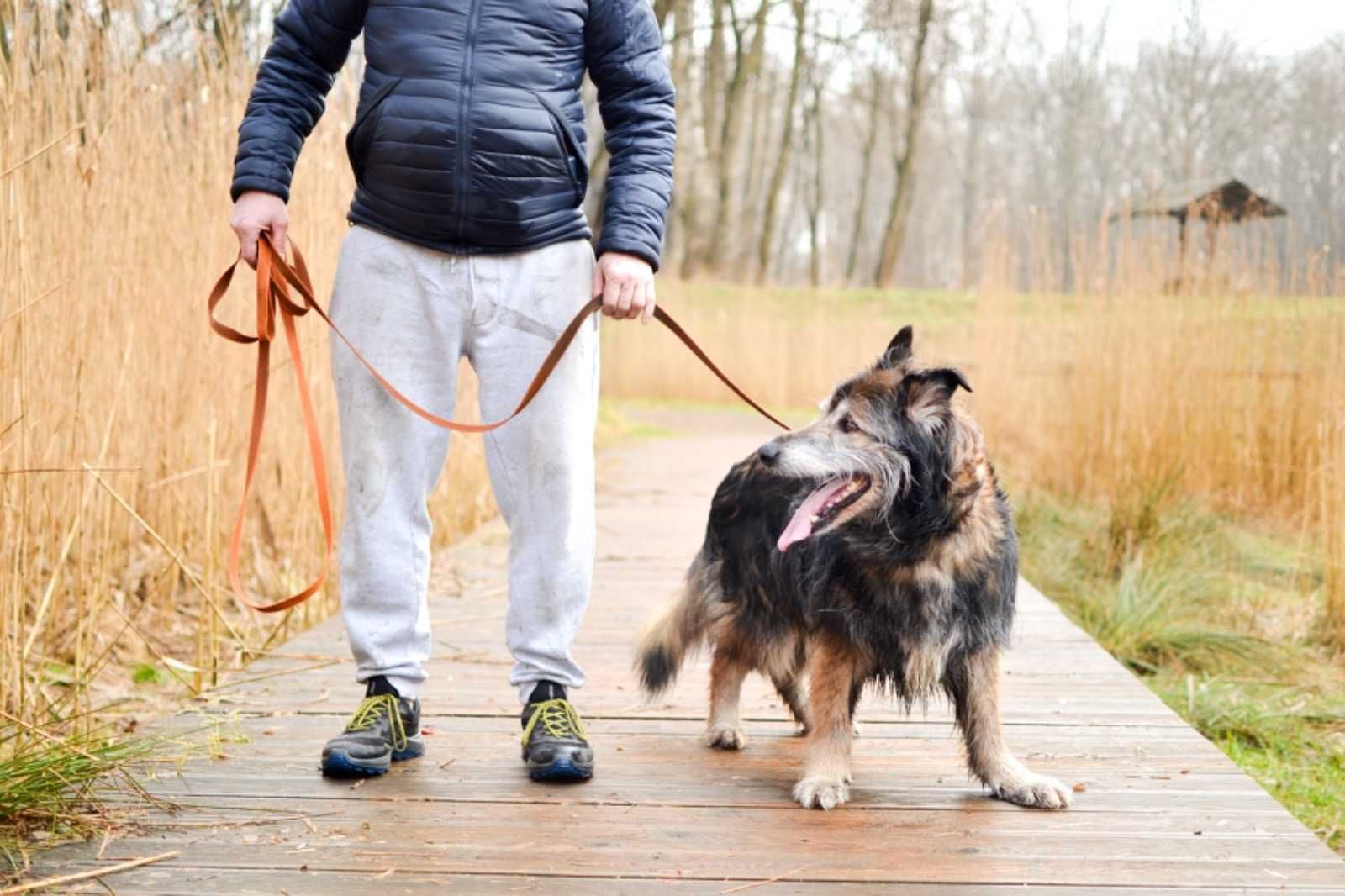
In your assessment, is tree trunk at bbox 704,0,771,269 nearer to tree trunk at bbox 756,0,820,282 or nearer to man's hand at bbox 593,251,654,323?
tree trunk at bbox 756,0,820,282

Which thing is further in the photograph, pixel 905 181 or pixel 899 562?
pixel 905 181

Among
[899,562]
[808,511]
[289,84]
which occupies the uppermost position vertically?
[289,84]

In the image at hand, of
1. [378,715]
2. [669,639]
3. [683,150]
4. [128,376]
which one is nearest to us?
[378,715]

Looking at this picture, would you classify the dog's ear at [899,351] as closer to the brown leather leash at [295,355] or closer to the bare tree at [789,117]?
the brown leather leash at [295,355]

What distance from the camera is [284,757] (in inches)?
116

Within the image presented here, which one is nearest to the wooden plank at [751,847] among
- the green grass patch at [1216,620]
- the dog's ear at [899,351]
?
the dog's ear at [899,351]

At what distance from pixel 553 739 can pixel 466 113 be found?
51.8 inches

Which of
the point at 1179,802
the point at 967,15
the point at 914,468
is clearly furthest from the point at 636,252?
the point at 967,15

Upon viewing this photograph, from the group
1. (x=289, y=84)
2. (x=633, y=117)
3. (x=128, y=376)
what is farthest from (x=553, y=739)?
(x=128, y=376)

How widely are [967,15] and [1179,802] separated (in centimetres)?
2372

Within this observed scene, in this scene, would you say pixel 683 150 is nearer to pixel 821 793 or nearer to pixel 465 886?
pixel 821 793

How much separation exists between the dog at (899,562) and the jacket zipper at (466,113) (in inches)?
32.2

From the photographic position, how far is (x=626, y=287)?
274cm

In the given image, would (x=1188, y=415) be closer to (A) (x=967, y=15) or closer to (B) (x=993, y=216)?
(B) (x=993, y=216)
